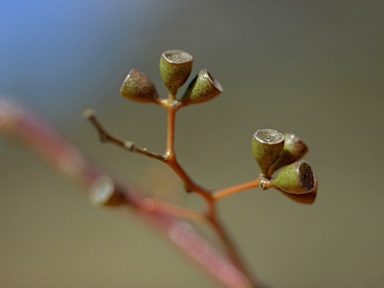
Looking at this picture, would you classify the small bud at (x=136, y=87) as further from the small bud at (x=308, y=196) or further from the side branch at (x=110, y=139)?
the small bud at (x=308, y=196)

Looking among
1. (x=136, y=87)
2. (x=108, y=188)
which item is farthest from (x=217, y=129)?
(x=136, y=87)

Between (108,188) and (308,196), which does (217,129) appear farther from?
(308,196)

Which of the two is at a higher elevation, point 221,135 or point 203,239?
point 203,239

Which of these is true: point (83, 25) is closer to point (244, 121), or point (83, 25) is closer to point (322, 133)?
point (244, 121)

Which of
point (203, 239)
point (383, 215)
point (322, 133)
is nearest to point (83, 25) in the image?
point (322, 133)

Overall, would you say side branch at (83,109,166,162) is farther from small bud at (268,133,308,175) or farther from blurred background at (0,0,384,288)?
blurred background at (0,0,384,288)
